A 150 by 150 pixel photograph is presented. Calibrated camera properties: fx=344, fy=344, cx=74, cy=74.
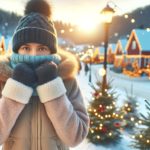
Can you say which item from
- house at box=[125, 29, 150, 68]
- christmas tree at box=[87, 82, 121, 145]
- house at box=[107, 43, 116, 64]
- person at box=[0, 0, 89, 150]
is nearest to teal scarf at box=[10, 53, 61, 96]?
person at box=[0, 0, 89, 150]

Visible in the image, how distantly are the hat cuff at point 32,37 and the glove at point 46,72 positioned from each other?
0.18m

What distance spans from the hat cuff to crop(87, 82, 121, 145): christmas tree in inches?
226

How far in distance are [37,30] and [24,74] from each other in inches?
13.7

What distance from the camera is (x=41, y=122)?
2.36m

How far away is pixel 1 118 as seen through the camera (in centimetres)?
226

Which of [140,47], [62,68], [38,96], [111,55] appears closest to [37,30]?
[62,68]

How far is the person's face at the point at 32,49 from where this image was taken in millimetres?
2367

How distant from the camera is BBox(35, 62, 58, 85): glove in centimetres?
226

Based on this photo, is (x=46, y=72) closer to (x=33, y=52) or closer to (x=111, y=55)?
(x=33, y=52)

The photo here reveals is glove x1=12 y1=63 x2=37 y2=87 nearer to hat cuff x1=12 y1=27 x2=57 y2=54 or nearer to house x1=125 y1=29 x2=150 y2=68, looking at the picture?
hat cuff x1=12 y1=27 x2=57 y2=54

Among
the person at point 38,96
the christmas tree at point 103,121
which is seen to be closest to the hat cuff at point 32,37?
the person at point 38,96

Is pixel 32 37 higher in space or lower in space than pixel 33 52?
higher

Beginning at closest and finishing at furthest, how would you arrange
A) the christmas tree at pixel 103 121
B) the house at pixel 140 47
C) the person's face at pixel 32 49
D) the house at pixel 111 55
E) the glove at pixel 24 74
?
1. the glove at pixel 24 74
2. the person's face at pixel 32 49
3. the christmas tree at pixel 103 121
4. the house at pixel 140 47
5. the house at pixel 111 55

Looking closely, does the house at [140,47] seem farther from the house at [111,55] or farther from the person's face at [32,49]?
the person's face at [32,49]
